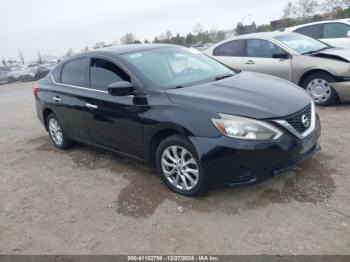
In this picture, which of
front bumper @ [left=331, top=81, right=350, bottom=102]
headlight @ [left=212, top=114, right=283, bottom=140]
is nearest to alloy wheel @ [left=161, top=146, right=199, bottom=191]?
headlight @ [left=212, top=114, right=283, bottom=140]

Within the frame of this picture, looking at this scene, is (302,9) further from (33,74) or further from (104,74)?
(104,74)

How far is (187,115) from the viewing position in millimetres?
3703

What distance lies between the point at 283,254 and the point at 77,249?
1.77m

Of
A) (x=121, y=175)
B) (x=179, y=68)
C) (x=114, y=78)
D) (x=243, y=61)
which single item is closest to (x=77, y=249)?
(x=121, y=175)

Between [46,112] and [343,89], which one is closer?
[46,112]

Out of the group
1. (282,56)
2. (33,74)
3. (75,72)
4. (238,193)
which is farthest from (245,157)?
(33,74)

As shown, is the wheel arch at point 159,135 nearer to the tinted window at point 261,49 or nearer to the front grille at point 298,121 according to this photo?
the front grille at point 298,121

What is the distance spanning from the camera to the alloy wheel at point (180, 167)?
150 inches

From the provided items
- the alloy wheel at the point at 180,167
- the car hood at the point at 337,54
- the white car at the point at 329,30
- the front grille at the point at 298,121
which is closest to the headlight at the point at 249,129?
the front grille at the point at 298,121

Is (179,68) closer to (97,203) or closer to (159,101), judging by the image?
(159,101)

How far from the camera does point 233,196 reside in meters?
3.88

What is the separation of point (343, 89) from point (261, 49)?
1934mm

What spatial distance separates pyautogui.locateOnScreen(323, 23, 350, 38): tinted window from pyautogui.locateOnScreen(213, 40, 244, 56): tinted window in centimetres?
308

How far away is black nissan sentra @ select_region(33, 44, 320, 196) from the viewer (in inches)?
137
